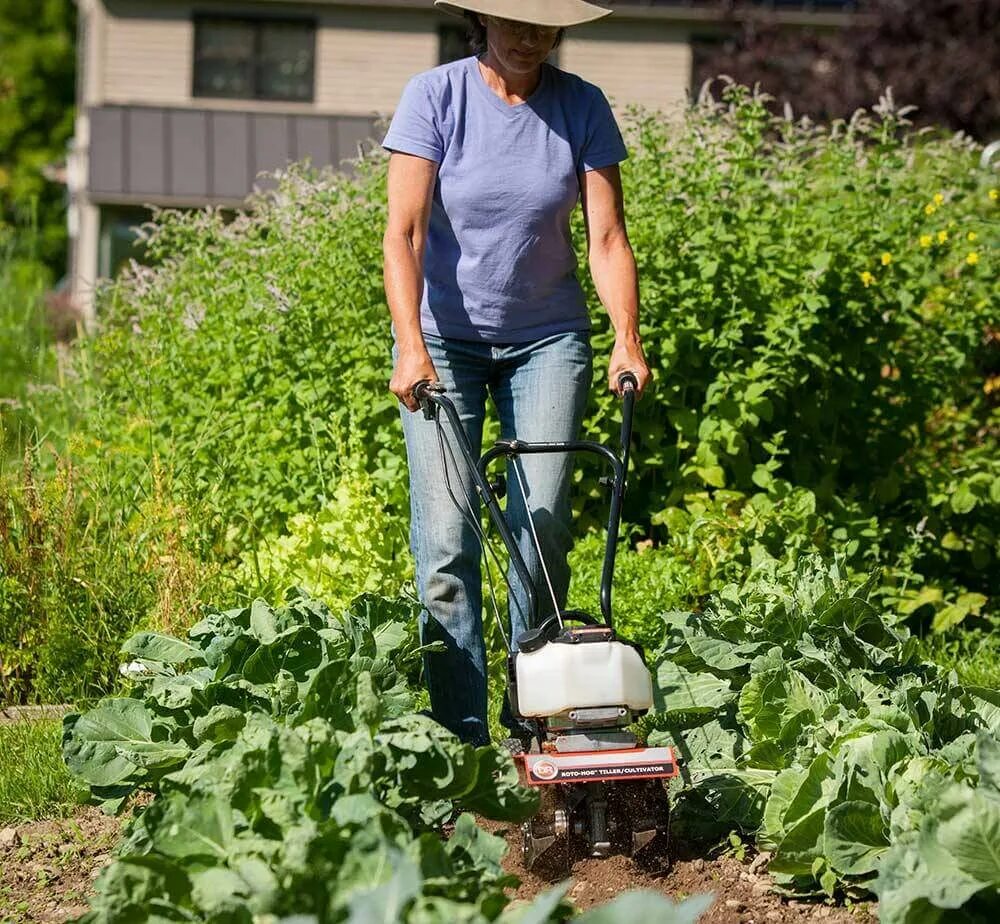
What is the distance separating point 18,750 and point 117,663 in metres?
0.72

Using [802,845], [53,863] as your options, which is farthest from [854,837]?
[53,863]

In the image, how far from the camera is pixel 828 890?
3424 millimetres

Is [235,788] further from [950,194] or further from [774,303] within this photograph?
[950,194]

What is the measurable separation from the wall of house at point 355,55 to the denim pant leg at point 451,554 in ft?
55.5

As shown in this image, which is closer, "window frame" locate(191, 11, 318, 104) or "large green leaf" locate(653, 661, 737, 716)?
"large green leaf" locate(653, 661, 737, 716)

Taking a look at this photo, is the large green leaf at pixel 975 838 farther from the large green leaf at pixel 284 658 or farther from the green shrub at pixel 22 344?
the green shrub at pixel 22 344

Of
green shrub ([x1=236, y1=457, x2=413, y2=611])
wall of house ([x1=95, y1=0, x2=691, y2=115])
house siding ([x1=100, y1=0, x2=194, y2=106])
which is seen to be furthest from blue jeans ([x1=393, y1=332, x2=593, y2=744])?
house siding ([x1=100, y1=0, x2=194, y2=106])

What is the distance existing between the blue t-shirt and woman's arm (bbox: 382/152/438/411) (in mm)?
56

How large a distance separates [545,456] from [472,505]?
0.77ft

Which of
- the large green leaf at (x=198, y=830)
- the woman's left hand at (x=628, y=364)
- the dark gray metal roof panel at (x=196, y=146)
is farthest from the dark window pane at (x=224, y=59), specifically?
the large green leaf at (x=198, y=830)

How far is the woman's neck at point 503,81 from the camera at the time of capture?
4.22 metres

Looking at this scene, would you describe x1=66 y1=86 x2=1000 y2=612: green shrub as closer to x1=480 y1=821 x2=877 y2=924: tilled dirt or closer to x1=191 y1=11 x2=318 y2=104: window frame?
x1=480 y1=821 x2=877 y2=924: tilled dirt

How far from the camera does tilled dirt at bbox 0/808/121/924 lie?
11.6 feet

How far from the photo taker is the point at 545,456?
4.18 m
